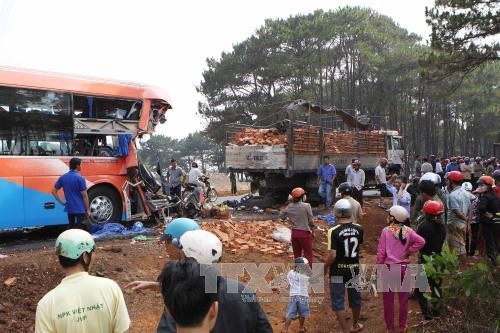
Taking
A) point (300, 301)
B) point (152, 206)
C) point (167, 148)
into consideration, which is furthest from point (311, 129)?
point (167, 148)

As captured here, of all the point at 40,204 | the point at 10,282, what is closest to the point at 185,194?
the point at 40,204

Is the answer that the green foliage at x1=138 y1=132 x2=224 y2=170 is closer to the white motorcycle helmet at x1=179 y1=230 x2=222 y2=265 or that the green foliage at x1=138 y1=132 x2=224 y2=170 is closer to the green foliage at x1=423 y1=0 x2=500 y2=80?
the green foliage at x1=423 y1=0 x2=500 y2=80

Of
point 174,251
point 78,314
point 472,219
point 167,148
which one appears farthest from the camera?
point 167,148

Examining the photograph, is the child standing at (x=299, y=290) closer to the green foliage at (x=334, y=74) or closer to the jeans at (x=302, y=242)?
the jeans at (x=302, y=242)

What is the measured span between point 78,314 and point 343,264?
3466mm

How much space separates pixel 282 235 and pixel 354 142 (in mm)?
7347

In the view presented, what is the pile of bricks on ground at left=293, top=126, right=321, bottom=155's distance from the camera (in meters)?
13.5

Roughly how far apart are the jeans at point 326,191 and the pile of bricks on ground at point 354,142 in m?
1.68

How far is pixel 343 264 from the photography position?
5203mm

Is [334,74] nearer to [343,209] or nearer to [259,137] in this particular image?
[259,137]

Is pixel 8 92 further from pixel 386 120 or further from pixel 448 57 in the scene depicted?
pixel 386 120

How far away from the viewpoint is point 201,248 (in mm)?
2148

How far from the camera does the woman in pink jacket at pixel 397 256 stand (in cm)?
508

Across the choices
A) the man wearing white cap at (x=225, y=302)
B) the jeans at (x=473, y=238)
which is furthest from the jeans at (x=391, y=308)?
the jeans at (x=473, y=238)
